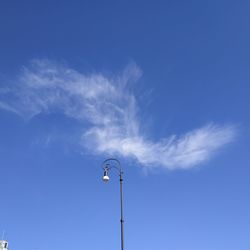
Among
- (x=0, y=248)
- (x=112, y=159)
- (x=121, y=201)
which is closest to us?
(x=121, y=201)

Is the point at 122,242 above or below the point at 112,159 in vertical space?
below

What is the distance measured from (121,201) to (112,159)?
3527 millimetres

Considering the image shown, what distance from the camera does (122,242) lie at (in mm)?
24234

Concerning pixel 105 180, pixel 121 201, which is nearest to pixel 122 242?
pixel 121 201

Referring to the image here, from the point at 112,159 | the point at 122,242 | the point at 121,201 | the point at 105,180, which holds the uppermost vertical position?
the point at 112,159

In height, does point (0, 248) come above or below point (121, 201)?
above

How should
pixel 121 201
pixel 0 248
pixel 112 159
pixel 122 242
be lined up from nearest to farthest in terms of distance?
pixel 122 242, pixel 121 201, pixel 112 159, pixel 0 248

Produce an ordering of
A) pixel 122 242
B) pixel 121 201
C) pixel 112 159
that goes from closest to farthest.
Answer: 1. pixel 122 242
2. pixel 121 201
3. pixel 112 159

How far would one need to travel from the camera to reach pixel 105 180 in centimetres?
2727

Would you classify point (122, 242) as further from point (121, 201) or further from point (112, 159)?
point (112, 159)

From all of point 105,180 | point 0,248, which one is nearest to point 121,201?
point 105,180

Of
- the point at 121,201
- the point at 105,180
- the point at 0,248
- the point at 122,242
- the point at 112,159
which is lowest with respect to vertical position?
the point at 122,242

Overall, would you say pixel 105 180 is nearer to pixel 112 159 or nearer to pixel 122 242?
pixel 112 159

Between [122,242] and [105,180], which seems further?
[105,180]
